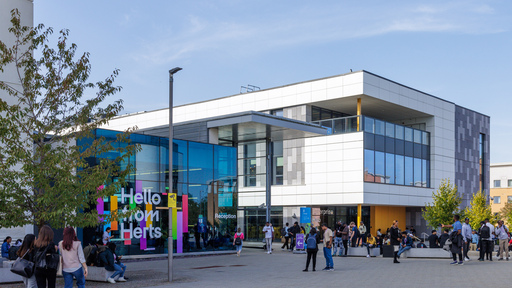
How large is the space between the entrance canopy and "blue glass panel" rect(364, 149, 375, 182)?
380 inches

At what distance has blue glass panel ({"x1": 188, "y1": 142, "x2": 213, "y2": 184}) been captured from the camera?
28.0 metres

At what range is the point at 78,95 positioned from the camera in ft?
53.3

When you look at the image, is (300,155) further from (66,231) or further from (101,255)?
(66,231)

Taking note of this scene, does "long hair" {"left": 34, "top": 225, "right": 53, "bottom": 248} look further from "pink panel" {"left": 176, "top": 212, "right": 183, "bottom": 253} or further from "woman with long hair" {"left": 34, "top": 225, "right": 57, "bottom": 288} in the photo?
"pink panel" {"left": 176, "top": 212, "right": 183, "bottom": 253}

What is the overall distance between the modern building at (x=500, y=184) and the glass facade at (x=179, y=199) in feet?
244

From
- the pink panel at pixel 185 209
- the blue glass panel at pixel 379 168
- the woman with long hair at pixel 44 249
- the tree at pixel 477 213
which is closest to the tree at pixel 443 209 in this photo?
the tree at pixel 477 213

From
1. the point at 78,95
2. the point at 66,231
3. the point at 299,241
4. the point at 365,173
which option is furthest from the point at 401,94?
the point at 66,231

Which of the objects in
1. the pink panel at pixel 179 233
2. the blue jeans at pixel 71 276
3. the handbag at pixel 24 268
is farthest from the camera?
the pink panel at pixel 179 233

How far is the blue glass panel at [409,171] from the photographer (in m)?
47.1

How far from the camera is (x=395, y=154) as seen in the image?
A: 150ft

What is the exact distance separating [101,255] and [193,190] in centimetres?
1174

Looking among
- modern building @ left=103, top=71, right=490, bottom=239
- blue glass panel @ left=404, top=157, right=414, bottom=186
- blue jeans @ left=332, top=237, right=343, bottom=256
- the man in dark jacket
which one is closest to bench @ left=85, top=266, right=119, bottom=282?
the man in dark jacket

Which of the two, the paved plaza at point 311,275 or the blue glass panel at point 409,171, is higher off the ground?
the blue glass panel at point 409,171

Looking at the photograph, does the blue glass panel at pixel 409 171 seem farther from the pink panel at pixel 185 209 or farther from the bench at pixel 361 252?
the pink panel at pixel 185 209
